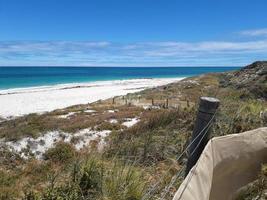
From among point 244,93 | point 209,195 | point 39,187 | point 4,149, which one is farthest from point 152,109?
point 209,195

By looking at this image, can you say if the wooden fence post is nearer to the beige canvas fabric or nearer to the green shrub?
the beige canvas fabric

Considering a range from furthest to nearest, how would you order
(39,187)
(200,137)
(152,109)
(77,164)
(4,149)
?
A: (152,109) < (4,149) < (39,187) < (77,164) < (200,137)

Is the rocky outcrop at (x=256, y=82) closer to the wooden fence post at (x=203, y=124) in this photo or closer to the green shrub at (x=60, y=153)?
the green shrub at (x=60, y=153)

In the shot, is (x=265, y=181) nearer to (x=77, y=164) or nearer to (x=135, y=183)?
(x=135, y=183)

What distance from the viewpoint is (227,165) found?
4.52 metres

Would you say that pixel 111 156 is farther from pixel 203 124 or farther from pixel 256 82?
pixel 256 82

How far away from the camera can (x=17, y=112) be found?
→ 100 ft

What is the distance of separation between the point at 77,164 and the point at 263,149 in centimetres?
306

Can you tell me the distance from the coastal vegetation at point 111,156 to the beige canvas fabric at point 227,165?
0.20m

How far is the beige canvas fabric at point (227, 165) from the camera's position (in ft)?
12.7

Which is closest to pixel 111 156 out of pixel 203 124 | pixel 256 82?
pixel 203 124

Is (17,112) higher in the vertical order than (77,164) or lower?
lower

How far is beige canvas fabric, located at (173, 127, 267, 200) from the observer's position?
3875 millimetres

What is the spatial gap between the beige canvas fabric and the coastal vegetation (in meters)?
0.20
